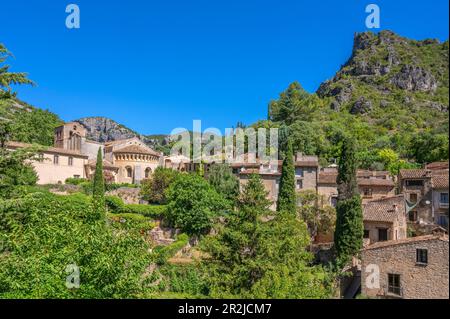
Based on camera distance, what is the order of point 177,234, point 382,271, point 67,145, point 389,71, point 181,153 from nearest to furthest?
1. point 382,271
2. point 389,71
3. point 177,234
4. point 67,145
5. point 181,153

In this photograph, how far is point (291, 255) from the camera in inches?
469

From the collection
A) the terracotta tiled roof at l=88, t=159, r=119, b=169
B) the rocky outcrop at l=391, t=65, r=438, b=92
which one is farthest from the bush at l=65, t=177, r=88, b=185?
the rocky outcrop at l=391, t=65, r=438, b=92

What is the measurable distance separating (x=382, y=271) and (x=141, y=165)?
33682mm

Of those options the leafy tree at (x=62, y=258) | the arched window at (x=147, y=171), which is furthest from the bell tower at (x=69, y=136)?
the leafy tree at (x=62, y=258)

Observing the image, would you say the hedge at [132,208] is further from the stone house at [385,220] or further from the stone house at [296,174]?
the stone house at [385,220]

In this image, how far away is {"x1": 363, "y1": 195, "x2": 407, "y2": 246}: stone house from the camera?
62.6 feet

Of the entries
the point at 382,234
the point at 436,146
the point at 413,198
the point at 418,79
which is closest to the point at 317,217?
the point at 382,234

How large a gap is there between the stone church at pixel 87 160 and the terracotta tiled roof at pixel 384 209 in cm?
2525

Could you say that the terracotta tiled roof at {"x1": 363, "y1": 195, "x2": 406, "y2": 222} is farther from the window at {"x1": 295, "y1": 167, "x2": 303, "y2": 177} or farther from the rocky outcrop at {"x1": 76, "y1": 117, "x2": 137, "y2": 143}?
the rocky outcrop at {"x1": 76, "y1": 117, "x2": 137, "y2": 143}

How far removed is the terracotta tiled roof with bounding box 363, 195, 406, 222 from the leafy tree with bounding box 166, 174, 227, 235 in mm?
10741

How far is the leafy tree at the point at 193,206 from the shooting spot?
83.8ft

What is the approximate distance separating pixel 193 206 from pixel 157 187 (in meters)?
6.67
